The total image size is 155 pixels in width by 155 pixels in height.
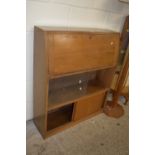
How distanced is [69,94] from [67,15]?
84cm

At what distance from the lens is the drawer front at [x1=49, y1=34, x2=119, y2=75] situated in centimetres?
126

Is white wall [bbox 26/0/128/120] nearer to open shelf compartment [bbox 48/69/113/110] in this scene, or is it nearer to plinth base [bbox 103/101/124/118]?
open shelf compartment [bbox 48/69/113/110]

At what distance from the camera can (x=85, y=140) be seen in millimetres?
1653

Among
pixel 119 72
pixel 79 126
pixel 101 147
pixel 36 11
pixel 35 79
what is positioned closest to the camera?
pixel 36 11

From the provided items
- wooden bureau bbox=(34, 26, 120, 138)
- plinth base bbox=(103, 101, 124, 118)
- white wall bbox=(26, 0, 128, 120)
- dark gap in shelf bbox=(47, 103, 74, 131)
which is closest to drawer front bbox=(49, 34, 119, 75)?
wooden bureau bbox=(34, 26, 120, 138)

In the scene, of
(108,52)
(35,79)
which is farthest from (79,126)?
(108,52)

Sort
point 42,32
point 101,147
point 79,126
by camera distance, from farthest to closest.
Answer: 1. point 79,126
2. point 101,147
3. point 42,32

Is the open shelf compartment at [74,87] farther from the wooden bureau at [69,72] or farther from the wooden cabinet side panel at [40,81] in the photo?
the wooden cabinet side panel at [40,81]

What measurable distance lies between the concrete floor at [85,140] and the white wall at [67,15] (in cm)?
37

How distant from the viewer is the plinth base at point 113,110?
6.98 feet

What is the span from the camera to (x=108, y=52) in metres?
1.66

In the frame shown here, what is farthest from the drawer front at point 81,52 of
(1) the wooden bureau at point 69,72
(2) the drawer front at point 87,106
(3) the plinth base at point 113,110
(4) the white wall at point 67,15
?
(3) the plinth base at point 113,110
